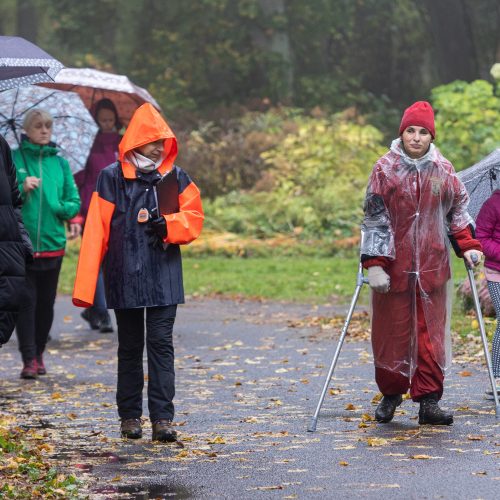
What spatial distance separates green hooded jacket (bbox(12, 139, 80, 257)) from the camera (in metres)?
10.6

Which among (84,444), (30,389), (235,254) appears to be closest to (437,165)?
(84,444)

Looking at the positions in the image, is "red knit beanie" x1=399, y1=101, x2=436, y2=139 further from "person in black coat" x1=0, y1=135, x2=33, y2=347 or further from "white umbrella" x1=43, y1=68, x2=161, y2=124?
"white umbrella" x1=43, y1=68, x2=161, y2=124

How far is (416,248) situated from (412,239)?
5cm

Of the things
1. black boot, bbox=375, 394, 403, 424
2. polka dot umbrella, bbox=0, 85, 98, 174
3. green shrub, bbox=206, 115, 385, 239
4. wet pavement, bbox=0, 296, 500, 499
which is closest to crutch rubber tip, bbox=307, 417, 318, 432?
wet pavement, bbox=0, 296, 500, 499

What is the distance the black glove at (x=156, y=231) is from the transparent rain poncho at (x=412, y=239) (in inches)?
43.1

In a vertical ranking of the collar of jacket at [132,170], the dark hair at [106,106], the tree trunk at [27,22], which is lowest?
the collar of jacket at [132,170]

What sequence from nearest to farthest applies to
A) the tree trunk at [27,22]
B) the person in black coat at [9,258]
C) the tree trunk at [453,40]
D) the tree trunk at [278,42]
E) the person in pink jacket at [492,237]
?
1. the person in black coat at [9,258]
2. the person in pink jacket at [492,237]
3. the tree trunk at [453,40]
4. the tree trunk at [278,42]
5. the tree trunk at [27,22]

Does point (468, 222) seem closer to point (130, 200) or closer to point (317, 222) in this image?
point (130, 200)

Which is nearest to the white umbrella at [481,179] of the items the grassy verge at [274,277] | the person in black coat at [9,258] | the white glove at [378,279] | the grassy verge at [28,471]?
the white glove at [378,279]

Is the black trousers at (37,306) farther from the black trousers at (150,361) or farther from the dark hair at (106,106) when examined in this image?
the dark hair at (106,106)

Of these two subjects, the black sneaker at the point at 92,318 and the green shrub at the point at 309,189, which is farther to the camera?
the green shrub at the point at 309,189

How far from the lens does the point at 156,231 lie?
7594mm

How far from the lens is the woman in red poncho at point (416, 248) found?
773 centimetres

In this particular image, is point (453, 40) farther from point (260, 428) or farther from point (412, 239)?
point (260, 428)
